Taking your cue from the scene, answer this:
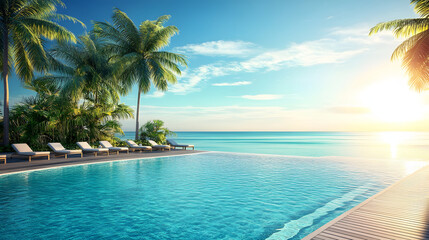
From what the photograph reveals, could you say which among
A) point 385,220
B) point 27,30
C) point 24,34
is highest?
point 27,30

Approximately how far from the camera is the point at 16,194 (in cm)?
601

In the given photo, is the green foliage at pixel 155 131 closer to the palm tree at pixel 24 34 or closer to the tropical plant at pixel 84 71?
the tropical plant at pixel 84 71

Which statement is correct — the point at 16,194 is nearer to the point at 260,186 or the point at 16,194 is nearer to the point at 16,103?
the point at 260,186

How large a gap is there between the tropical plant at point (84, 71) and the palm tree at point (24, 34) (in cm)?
214

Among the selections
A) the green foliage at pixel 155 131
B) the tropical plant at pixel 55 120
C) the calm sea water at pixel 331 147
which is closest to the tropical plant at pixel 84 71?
the tropical plant at pixel 55 120

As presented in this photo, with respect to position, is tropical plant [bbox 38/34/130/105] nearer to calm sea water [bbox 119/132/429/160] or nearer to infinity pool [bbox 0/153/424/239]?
infinity pool [bbox 0/153/424/239]

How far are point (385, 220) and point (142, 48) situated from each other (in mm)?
17579

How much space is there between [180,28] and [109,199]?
15.6 m

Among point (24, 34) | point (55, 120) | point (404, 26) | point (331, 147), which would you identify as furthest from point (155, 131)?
point (331, 147)

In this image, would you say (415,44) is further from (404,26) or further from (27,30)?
(27,30)

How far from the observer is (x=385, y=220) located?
12.4ft

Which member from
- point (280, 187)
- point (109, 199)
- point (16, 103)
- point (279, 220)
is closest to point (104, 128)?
point (16, 103)

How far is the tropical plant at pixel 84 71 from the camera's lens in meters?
15.6

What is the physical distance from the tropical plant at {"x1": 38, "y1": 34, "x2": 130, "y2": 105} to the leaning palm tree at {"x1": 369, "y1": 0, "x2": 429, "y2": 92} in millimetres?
15694
